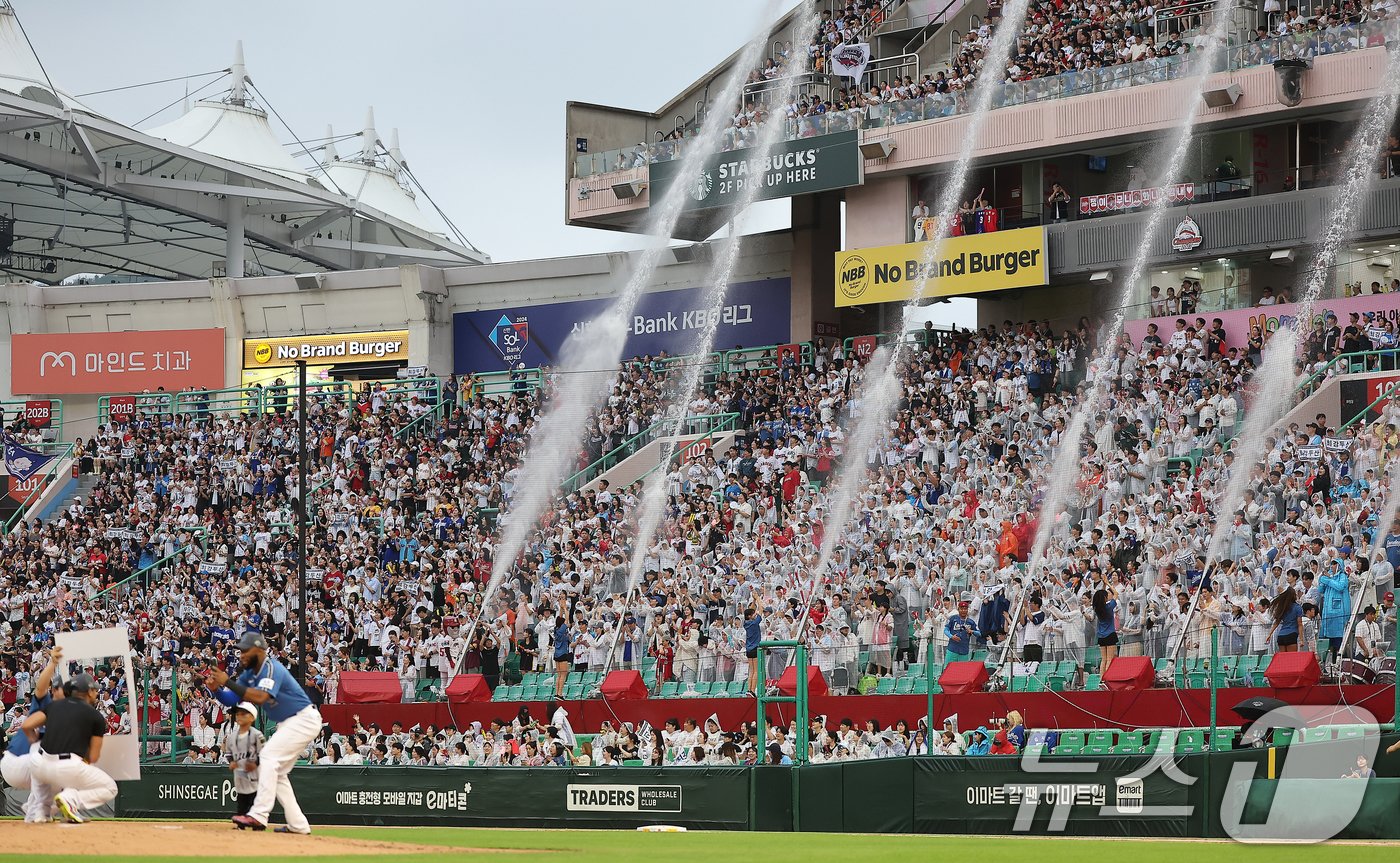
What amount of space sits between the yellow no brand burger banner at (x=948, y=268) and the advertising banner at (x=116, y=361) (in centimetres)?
2108

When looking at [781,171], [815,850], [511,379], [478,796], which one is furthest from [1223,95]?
[815,850]

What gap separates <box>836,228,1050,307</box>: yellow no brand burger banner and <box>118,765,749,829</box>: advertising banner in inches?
862

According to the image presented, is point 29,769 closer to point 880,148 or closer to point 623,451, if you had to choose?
point 623,451

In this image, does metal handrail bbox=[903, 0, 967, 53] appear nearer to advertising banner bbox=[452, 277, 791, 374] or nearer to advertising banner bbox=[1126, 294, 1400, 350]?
advertising banner bbox=[452, 277, 791, 374]

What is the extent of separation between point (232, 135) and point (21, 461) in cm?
2382

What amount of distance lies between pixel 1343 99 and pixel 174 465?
91.5 ft

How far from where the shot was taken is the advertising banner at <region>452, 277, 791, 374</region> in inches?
1981

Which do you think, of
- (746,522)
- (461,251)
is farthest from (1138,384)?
(461,251)

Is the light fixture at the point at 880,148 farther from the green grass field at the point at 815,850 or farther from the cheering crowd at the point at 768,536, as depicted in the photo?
the green grass field at the point at 815,850

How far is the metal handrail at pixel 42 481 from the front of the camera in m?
51.5

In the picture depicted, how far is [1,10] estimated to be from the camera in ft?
220

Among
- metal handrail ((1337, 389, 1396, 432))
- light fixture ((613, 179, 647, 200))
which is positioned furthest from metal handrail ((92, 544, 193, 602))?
metal handrail ((1337, 389, 1396, 432))

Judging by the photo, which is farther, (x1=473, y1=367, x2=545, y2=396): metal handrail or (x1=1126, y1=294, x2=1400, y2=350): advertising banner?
(x1=473, y1=367, x2=545, y2=396): metal handrail

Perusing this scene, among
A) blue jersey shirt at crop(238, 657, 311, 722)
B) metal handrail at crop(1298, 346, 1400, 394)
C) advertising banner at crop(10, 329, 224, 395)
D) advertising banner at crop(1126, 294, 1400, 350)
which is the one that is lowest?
blue jersey shirt at crop(238, 657, 311, 722)
